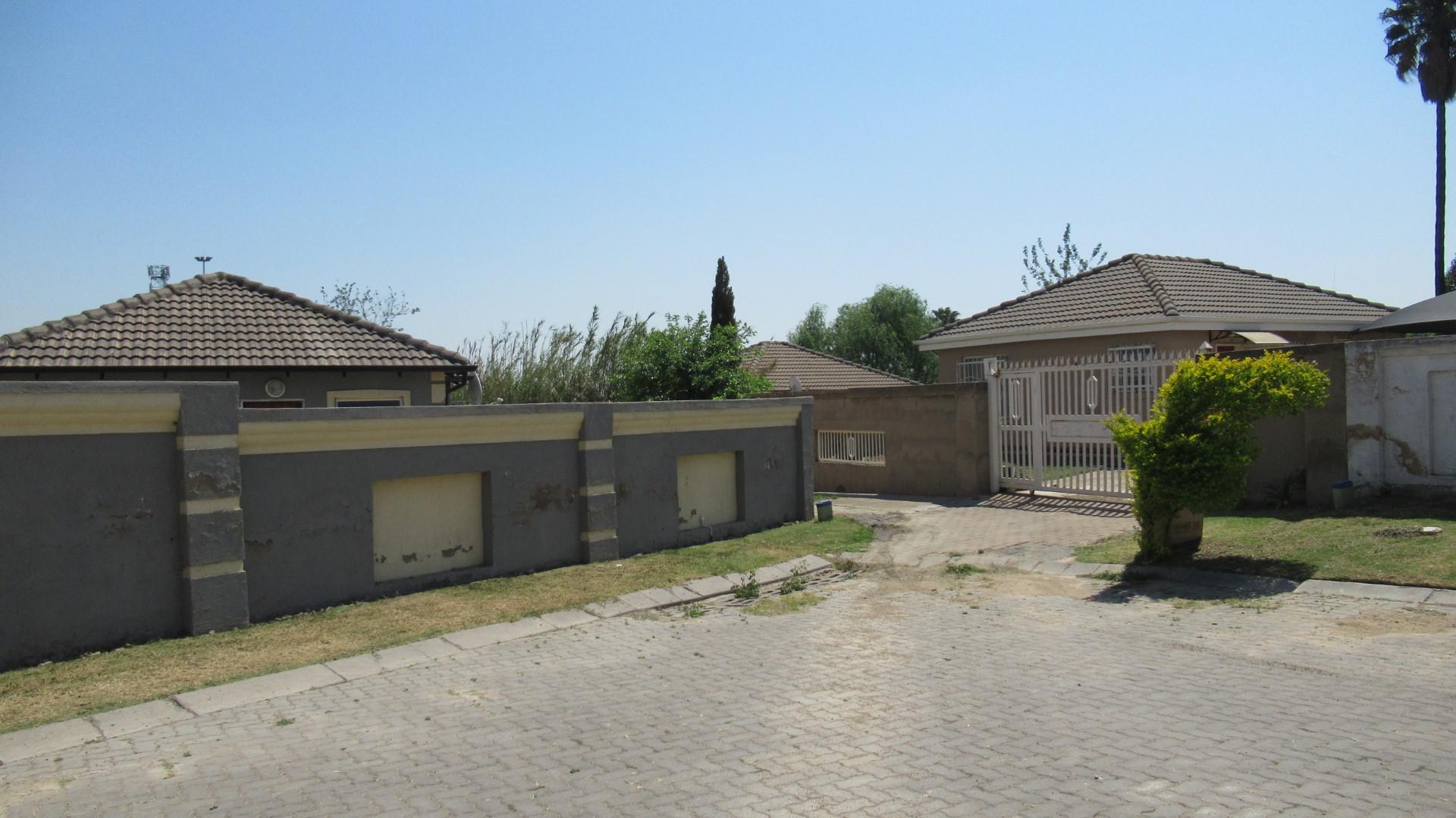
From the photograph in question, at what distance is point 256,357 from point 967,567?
460 inches

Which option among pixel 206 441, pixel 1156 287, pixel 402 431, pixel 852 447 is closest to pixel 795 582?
pixel 402 431

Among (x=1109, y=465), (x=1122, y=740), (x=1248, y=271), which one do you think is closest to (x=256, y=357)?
(x=1109, y=465)

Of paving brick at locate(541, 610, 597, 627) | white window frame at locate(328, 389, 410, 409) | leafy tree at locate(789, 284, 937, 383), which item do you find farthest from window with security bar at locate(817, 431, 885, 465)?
leafy tree at locate(789, 284, 937, 383)

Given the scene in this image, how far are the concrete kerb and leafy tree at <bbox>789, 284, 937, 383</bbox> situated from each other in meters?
48.9

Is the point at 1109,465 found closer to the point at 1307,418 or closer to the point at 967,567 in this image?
the point at 1307,418

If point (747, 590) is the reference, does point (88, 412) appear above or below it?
above

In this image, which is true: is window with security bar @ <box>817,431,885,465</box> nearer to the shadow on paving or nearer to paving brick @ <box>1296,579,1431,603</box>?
the shadow on paving

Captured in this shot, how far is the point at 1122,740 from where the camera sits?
18.2 feet

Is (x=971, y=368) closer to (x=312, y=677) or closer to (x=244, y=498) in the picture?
(x=244, y=498)

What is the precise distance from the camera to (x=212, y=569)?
8477 millimetres

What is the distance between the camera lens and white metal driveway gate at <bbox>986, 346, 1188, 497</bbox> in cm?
1499

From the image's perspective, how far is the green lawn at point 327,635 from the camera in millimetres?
6984

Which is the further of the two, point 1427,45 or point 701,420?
point 1427,45

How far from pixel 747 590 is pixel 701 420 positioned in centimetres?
326
